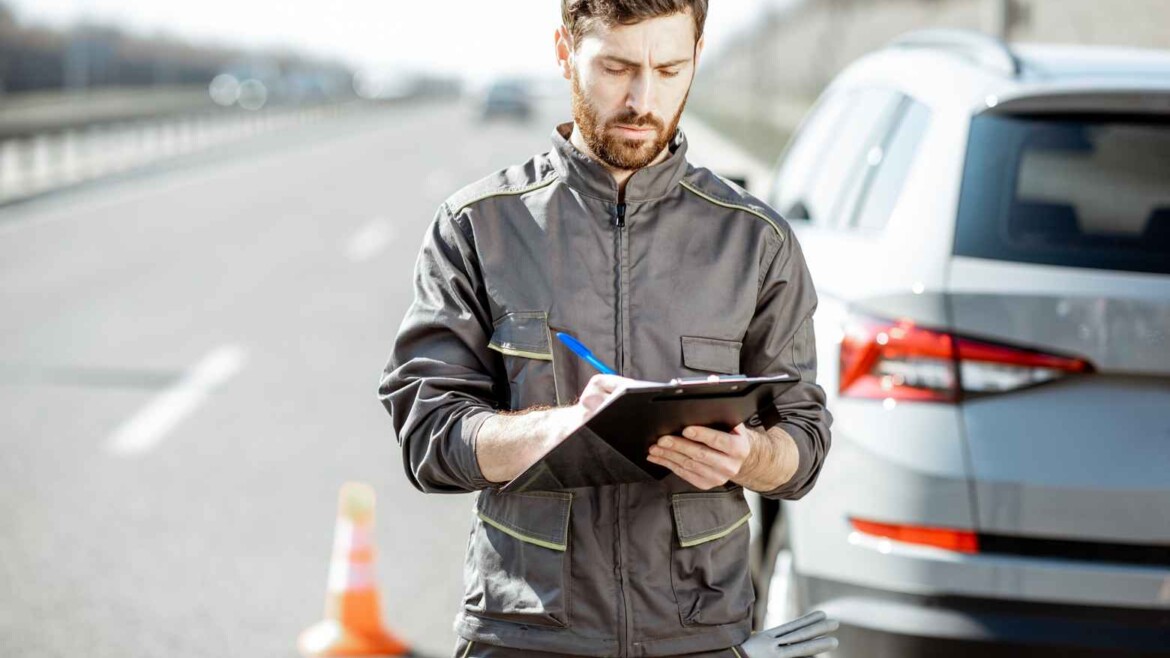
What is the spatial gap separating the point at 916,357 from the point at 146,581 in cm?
377

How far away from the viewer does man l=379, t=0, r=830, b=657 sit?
86.4 inches

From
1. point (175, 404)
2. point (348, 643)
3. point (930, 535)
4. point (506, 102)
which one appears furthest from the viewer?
point (506, 102)

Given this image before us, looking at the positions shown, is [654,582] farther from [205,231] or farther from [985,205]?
[205,231]

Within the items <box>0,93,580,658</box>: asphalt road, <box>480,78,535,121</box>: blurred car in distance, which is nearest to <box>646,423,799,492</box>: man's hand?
<box>0,93,580,658</box>: asphalt road

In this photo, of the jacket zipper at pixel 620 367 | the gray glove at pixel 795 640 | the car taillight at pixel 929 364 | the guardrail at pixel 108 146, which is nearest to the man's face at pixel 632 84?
the jacket zipper at pixel 620 367

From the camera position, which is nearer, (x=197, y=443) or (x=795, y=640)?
(x=795, y=640)

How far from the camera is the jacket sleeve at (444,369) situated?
7.11ft

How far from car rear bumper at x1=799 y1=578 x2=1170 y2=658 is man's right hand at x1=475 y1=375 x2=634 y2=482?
4.80ft

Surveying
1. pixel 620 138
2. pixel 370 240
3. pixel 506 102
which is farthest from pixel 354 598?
pixel 506 102

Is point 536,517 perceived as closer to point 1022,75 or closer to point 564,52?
point 564,52

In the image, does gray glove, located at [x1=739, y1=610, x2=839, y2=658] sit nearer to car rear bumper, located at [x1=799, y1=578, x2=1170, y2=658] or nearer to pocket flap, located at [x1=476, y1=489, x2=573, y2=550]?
pocket flap, located at [x1=476, y1=489, x2=573, y2=550]

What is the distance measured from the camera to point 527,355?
2211 millimetres

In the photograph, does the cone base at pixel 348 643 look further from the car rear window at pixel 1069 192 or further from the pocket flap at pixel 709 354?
the pocket flap at pixel 709 354

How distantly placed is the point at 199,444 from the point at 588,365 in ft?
21.1
